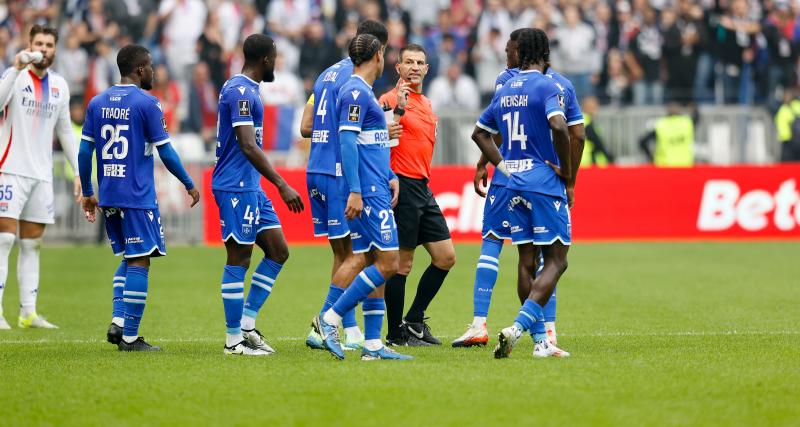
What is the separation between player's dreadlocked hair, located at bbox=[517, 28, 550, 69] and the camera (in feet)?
30.8

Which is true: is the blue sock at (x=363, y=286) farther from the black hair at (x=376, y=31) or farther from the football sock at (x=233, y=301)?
the black hair at (x=376, y=31)

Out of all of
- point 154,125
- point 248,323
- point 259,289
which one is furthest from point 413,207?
point 154,125

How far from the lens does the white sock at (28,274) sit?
1225 cm

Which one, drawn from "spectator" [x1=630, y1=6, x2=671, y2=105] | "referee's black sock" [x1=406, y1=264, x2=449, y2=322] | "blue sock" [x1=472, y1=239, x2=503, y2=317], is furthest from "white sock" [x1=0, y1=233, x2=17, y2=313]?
"spectator" [x1=630, y1=6, x2=671, y2=105]

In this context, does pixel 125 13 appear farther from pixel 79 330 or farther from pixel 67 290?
pixel 79 330

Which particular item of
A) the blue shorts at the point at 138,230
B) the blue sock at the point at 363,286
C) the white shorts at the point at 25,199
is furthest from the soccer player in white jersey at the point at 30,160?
the blue sock at the point at 363,286

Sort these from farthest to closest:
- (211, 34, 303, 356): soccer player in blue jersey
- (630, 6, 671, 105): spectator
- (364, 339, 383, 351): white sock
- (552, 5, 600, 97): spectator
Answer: (630, 6, 671, 105): spectator < (552, 5, 600, 97): spectator < (211, 34, 303, 356): soccer player in blue jersey < (364, 339, 383, 351): white sock

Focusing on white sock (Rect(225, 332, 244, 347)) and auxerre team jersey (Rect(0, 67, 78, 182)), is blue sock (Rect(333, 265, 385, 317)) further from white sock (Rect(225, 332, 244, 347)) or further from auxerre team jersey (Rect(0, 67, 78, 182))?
auxerre team jersey (Rect(0, 67, 78, 182))

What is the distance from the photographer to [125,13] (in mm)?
26312

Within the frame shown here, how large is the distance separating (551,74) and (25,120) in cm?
546

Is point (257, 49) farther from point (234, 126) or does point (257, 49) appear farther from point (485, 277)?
point (485, 277)

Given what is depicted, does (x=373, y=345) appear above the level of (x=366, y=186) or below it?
below

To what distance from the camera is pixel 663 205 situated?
22.4 meters

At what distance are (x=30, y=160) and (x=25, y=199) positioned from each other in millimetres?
389
